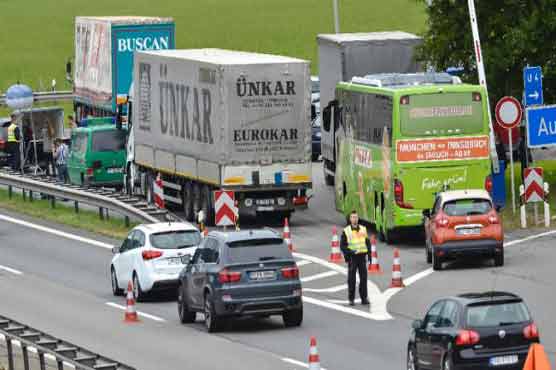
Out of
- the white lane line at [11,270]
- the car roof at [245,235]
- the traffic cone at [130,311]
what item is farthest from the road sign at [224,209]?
the car roof at [245,235]

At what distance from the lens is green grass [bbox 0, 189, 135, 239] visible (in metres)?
44.8

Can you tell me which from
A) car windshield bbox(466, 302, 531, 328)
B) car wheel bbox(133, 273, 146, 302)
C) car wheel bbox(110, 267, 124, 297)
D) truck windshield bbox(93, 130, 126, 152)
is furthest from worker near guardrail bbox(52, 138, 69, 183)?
car windshield bbox(466, 302, 531, 328)

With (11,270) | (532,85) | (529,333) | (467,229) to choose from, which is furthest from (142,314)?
(532,85)

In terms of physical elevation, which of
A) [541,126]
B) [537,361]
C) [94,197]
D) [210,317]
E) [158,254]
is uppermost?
[537,361]

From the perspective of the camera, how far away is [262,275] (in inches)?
1087

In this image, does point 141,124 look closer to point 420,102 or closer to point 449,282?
point 420,102

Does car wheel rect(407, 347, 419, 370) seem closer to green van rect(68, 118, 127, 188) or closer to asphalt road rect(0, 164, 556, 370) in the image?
asphalt road rect(0, 164, 556, 370)

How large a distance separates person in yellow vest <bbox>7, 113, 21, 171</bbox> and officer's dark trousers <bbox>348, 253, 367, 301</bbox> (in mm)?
29946

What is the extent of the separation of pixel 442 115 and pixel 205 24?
91.9 meters

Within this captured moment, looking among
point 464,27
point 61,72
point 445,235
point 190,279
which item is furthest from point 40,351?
point 61,72

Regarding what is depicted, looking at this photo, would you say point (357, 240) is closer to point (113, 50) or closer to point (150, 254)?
point (150, 254)

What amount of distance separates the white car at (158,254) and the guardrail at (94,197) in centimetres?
803

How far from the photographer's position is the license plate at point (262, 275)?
27594mm

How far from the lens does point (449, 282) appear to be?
32688 mm
